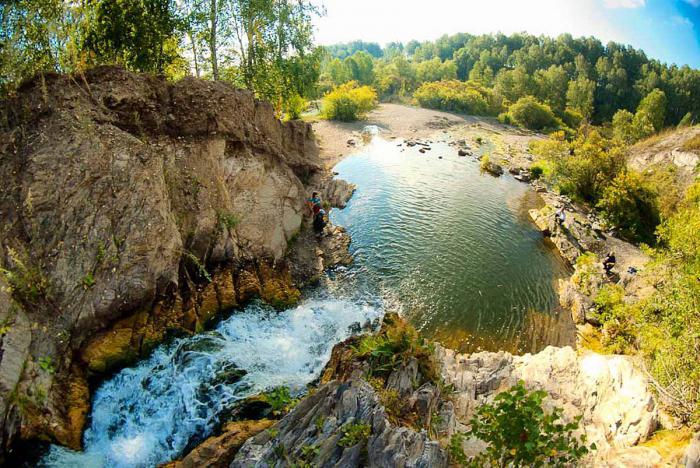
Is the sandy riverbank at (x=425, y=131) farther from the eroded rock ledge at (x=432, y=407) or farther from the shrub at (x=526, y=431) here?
the shrub at (x=526, y=431)

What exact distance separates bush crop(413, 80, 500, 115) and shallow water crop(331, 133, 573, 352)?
5158 cm

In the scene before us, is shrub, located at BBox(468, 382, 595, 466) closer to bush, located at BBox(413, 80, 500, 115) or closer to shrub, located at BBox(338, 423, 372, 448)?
shrub, located at BBox(338, 423, 372, 448)

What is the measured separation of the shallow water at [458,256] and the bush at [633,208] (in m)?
6.78

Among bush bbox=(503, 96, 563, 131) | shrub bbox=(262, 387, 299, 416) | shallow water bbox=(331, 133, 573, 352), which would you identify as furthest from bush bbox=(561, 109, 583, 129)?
shrub bbox=(262, 387, 299, 416)

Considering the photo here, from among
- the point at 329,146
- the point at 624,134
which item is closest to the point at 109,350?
the point at 329,146

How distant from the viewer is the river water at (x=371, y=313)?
12188mm

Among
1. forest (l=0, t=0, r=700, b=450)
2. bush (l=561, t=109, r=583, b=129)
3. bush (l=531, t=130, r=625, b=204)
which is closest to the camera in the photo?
forest (l=0, t=0, r=700, b=450)

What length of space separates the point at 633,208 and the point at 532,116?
55591 mm

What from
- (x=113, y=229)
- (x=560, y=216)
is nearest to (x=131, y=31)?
(x=113, y=229)

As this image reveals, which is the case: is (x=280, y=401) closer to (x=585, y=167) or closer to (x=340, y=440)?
(x=340, y=440)

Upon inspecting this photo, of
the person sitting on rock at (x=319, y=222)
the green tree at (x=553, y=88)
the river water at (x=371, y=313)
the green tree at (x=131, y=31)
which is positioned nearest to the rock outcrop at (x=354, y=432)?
the river water at (x=371, y=313)

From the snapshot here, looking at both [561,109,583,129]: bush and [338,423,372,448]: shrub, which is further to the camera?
[561,109,583,129]: bush

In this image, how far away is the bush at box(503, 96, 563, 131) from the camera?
259 feet

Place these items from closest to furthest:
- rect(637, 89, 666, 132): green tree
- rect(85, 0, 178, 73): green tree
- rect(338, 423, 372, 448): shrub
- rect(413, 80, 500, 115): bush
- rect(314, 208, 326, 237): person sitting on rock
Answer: rect(338, 423, 372, 448): shrub, rect(85, 0, 178, 73): green tree, rect(314, 208, 326, 237): person sitting on rock, rect(637, 89, 666, 132): green tree, rect(413, 80, 500, 115): bush
